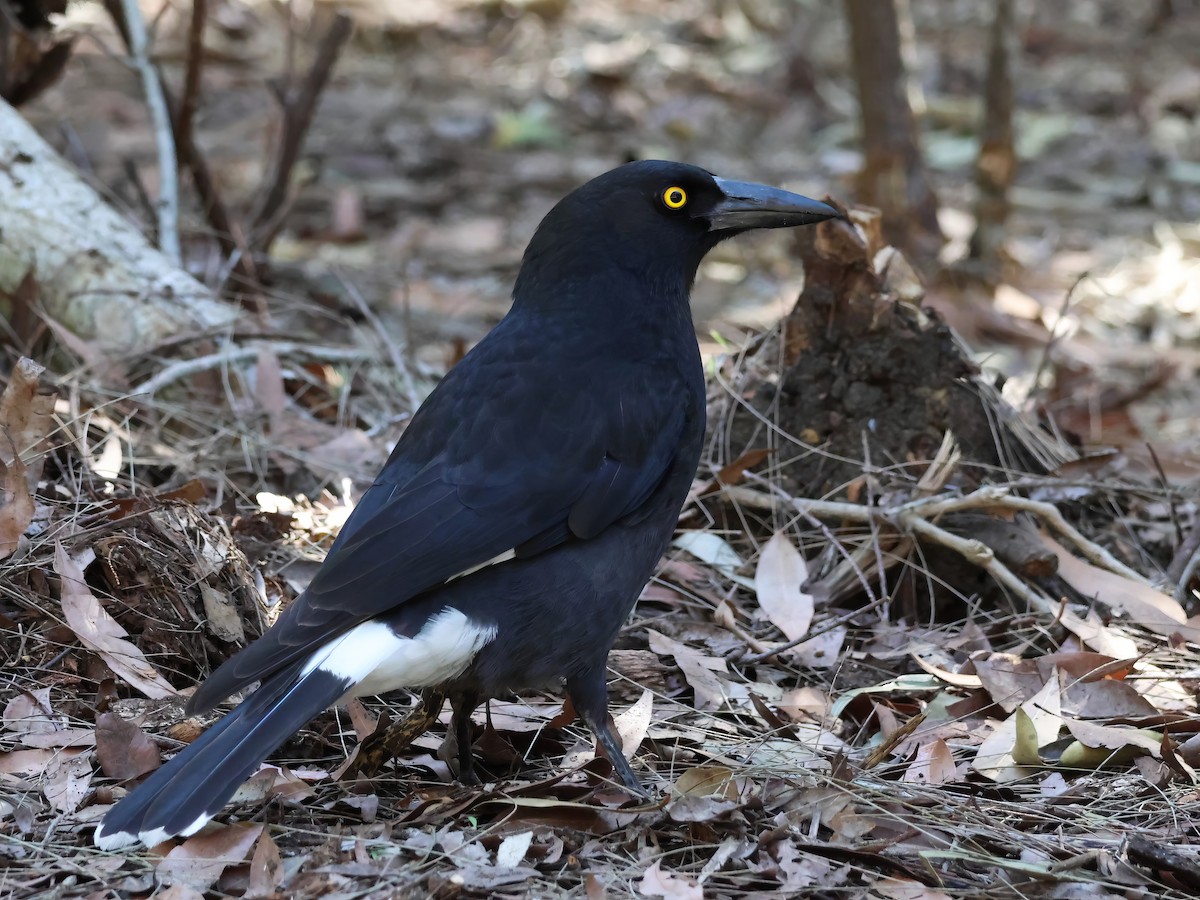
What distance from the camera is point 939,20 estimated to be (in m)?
10.3

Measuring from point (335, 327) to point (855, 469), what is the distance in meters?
2.28

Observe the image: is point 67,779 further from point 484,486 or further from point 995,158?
point 995,158

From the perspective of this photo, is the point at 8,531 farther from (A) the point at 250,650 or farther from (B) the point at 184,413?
(B) the point at 184,413

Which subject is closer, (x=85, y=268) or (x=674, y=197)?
(x=674, y=197)

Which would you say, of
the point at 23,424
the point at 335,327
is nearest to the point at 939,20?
the point at 335,327

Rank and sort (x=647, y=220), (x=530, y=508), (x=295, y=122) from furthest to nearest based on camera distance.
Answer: (x=295, y=122)
(x=647, y=220)
(x=530, y=508)

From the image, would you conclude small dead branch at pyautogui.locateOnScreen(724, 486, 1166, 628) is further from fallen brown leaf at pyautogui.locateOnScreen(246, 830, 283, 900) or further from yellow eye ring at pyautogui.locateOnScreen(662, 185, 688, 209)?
fallen brown leaf at pyautogui.locateOnScreen(246, 830, 283, 900)

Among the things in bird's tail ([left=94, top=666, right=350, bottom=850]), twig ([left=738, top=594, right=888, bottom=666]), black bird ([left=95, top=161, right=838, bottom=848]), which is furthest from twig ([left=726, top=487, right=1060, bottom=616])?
bird's tail ([left=94, top=666, right=350, bottom=850])

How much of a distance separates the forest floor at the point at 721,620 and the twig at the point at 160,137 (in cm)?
10

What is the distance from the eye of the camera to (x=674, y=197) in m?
3.04

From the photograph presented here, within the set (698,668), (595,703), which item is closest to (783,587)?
(698,668)

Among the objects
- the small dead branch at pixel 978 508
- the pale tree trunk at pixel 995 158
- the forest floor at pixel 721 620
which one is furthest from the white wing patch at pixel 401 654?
the pale tree trunk at pixel 995 158

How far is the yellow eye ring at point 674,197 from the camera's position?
3.03 metres

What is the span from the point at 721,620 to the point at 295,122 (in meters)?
2.70
